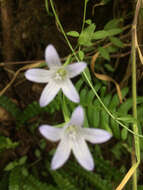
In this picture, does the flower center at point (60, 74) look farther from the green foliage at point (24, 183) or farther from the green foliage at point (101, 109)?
the green foliage at point (24, 183)

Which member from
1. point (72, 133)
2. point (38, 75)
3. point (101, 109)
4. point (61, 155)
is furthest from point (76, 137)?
point (101, 109)

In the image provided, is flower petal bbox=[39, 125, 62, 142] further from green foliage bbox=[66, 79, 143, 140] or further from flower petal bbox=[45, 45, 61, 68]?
green foliage bbox=[66, 79, 143, 140]

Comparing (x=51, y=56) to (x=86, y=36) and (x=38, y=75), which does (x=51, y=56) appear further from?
(x=86, y=36)

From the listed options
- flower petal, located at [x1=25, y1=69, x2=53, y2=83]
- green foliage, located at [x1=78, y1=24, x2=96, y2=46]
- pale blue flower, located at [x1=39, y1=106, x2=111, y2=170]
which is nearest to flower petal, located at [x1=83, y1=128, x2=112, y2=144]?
pale blue flower, located at [x1=39, y1=106, x2=111, y2=170]

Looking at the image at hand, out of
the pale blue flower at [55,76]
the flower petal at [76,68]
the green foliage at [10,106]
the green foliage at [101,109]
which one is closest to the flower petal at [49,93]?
the pale blue flower at [55,76]

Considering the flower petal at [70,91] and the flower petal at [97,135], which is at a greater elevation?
the flower petal at [70,91]

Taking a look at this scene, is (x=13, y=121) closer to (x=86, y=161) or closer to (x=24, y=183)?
(x=24, y=183)
